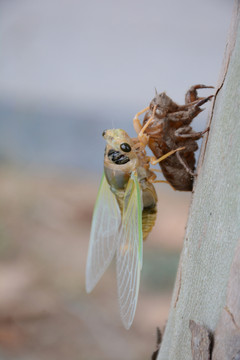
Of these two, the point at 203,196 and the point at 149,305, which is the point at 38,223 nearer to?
the point at 149,305

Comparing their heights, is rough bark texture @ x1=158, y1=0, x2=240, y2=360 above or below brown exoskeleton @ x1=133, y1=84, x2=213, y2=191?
below

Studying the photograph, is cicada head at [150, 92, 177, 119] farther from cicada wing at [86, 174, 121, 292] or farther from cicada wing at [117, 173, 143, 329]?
cicada wing at [86, 174, 121, 292]

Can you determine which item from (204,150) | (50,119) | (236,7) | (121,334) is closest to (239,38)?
(236,7)

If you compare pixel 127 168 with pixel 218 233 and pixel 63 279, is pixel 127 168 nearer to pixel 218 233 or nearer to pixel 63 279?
pixel 218 233

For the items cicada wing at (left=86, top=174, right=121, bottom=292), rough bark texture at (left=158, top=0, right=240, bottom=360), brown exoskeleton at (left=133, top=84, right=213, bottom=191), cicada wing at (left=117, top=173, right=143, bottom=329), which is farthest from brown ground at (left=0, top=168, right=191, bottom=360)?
rough bark texture at (left=158, top=0, right=240, bottom=360)

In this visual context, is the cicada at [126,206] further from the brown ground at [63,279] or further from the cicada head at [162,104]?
the brown ground at [63,279]

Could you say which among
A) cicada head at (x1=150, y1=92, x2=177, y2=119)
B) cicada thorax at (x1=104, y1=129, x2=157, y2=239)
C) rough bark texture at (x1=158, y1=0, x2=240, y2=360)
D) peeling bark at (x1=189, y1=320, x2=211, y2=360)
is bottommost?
peeling bark at (x1=189, y1=320, x2=211, y2=360)
